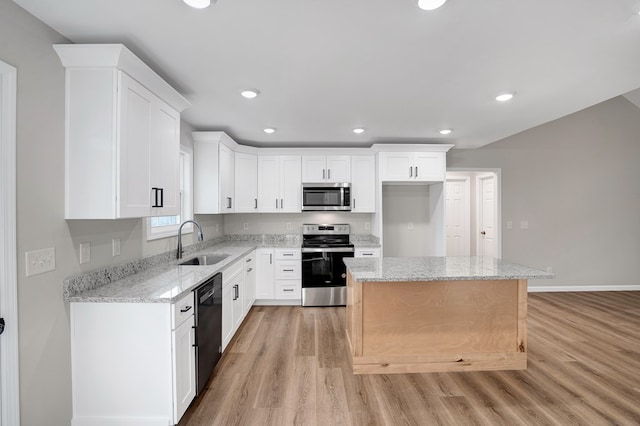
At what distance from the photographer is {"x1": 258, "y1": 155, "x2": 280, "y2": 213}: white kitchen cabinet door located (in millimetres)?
4512

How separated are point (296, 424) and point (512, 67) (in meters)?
2.91

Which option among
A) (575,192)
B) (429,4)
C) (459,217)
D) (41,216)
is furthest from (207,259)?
(575,192)

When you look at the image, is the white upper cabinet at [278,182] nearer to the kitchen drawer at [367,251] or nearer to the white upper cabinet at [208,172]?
the white upper cabinet at [208,172]

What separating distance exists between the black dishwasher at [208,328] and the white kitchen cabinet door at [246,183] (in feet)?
6.19

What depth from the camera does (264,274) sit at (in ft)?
14.0

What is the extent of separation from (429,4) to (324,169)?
10.2 ft

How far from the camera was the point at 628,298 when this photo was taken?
4.63m

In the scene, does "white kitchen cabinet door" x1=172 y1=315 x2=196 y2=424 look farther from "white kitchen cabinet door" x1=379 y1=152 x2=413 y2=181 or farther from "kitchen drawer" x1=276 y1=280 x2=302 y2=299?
"white kitchen cabinet door" x1=379 y1=152 x2=413 y2=181

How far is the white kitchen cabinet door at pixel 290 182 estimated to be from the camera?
14.8 ft

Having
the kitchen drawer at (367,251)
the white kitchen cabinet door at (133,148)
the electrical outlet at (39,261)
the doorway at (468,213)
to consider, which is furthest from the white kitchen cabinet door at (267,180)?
the doorway at (468,213)

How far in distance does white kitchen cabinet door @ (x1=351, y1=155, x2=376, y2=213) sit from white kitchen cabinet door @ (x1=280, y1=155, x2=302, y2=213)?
0.83 metres

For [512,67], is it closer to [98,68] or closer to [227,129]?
[98,68]

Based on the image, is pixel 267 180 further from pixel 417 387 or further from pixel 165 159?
pixel 417 387

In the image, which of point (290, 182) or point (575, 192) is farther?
point (575, 192)
